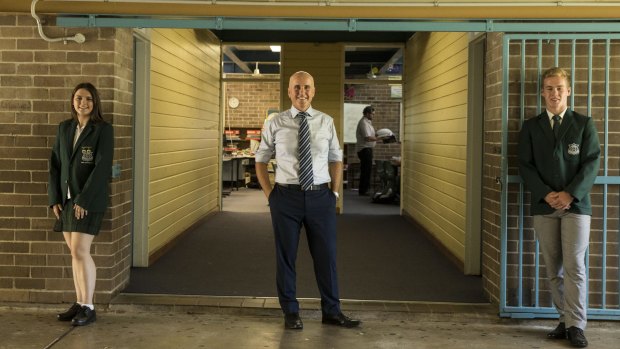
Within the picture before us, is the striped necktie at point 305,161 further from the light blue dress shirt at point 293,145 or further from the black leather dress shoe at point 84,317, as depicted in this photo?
the black leather dress shoe at point 84,317

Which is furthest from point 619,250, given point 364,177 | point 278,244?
point 364,177

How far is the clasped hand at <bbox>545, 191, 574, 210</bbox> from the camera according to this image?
4.10 metres

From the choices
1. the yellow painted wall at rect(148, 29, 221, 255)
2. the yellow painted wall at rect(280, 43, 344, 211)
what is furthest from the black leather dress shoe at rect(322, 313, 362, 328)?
the yellow painted wall at rect(280, 43, 344, 211)

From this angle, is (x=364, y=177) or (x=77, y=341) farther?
(x=364, y=177)

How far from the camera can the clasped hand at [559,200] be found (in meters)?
4.10

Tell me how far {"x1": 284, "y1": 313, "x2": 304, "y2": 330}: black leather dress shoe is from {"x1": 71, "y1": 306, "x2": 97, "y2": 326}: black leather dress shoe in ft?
4.50

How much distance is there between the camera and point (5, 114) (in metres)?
4.87

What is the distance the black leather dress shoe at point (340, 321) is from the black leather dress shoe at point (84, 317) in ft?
5.36

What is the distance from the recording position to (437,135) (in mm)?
7820

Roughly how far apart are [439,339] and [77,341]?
92.6 inches

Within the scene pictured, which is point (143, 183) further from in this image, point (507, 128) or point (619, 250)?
point (619, 250)

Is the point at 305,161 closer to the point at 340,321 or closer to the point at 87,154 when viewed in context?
the point at 340,321

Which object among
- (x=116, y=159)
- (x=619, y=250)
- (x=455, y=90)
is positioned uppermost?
(x=455, y=90)

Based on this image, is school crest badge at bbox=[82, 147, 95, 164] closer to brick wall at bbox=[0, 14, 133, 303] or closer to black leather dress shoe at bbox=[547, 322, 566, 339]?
brick wall at bbox=[0, 14, 133, 303]
